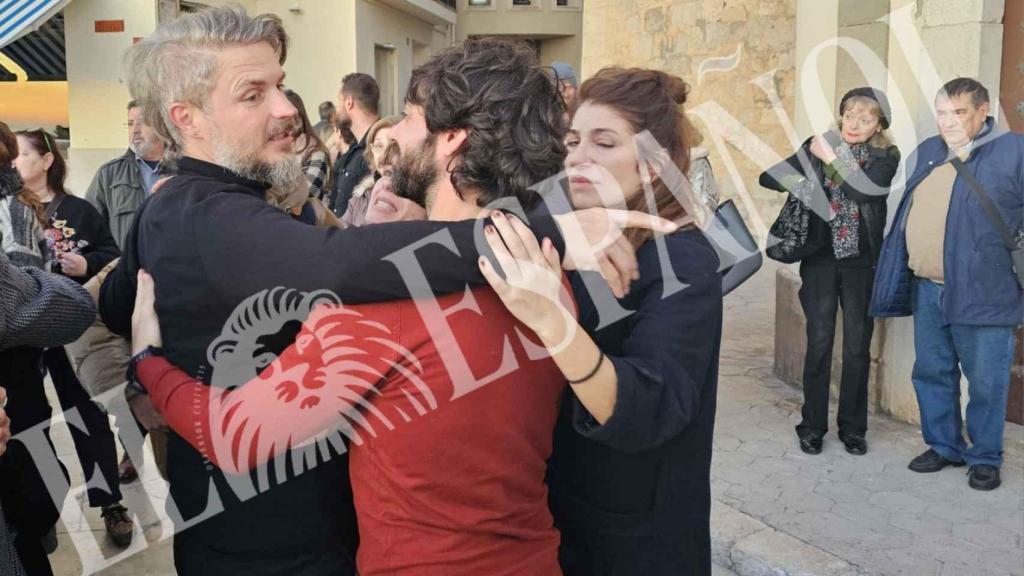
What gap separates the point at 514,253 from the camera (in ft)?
4.96

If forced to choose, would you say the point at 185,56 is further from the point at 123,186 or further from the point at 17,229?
the point at 123,186

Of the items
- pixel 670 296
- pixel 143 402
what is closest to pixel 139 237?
pixel 143 402

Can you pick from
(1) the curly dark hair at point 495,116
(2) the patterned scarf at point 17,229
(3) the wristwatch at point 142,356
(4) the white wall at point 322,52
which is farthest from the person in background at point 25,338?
(4) the white wall at point 322,52

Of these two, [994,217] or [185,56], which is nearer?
[185,56]

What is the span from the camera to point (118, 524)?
13.8 ft

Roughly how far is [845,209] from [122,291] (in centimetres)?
380

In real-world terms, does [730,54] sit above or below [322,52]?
below

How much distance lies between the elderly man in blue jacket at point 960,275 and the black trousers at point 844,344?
182 mm

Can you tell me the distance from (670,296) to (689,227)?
0.77 ft

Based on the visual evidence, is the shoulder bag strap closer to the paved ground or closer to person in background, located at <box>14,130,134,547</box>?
the paved ground

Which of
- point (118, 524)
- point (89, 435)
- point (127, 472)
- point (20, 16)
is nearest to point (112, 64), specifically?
point (20, 16)

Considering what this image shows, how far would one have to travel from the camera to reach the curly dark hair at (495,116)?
5.34 feet

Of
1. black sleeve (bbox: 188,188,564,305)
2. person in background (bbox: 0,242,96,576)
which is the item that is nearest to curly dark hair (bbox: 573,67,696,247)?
black sleeve (bbox: 188,188,564,305)

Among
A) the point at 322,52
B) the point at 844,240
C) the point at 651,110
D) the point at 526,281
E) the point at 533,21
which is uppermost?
the point at 533,21
